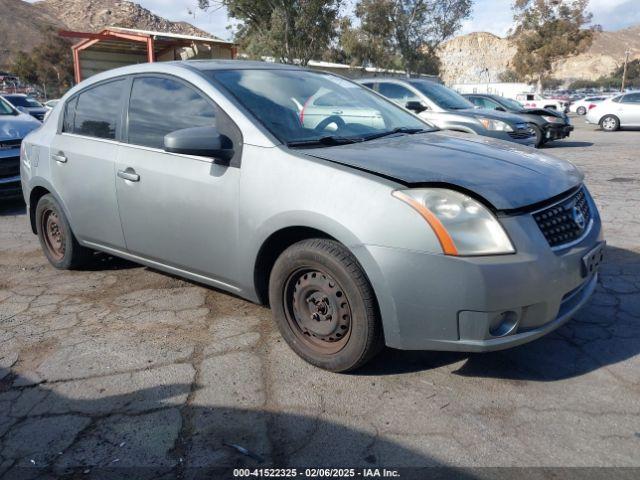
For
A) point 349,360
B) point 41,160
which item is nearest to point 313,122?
point 349,360

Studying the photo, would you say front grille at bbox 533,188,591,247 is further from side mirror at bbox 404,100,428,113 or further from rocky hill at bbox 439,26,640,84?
rocky hill at bbox 439,26,640,84

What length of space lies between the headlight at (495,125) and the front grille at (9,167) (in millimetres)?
7336

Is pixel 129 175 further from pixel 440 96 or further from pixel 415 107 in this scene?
pixel 440 96

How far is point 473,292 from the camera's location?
94.9 inches

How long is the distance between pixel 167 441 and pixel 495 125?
8908 mm

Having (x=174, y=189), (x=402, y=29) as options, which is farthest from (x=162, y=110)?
(x=402, y=29)

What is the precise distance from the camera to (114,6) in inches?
4018

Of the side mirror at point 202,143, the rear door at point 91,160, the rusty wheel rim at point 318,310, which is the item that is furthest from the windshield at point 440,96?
the rusty wheel rim at point 318,310

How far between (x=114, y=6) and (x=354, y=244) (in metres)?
Result: 115

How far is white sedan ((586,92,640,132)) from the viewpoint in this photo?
19.7m

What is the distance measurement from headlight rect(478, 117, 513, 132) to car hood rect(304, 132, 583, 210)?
6.69 metres

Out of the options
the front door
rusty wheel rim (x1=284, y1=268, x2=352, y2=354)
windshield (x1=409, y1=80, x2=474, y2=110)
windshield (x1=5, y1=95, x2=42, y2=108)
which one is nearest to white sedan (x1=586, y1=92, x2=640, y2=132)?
windshield (x1=409, y1=80, x2=474, y2=110)

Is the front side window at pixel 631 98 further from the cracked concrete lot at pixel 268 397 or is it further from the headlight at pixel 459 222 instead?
the headlight at pixel 459 222

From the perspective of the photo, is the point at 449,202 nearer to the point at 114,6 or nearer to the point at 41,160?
the point at 41,160
